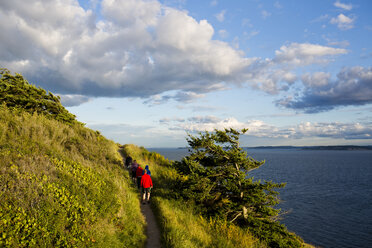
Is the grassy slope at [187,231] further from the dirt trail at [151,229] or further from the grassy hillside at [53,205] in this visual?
the grassy hillside at [53,205]

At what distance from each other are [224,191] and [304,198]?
80.5 ft

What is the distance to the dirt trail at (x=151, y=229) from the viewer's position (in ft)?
23.3

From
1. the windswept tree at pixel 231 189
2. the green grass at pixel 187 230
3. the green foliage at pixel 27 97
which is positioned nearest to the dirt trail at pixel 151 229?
the green grass at pixel 187 230

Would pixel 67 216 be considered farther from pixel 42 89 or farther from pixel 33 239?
pixel 42 89

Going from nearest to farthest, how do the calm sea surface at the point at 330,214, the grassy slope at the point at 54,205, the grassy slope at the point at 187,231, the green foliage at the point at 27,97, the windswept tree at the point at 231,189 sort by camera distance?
1. the grassy slope at the point at 54,205
2. the grassy slope at the point at 187,231
3. the windswept tree at the point at 231,189
4. the green foliage at the point at 27,97
5. the calm sea surface at the point at 330,214

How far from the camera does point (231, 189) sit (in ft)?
41.3

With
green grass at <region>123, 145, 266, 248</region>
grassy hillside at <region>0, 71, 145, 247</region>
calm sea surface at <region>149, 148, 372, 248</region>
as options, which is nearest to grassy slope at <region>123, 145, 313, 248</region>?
green grass at <region>123, 145, 266, 248</region>

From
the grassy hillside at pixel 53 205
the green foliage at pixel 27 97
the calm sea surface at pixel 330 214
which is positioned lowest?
the calm sea surface at pixel 330 214

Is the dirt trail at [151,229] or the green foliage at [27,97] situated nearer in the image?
the dirt trail at [151,229]

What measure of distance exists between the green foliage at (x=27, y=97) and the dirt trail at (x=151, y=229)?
11.6 metres

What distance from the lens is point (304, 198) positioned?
30953mm

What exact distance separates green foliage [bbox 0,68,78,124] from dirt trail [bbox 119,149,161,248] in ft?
37.9

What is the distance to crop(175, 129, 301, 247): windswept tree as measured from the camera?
1186 centimetres

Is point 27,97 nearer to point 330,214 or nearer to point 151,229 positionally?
point 151,229
